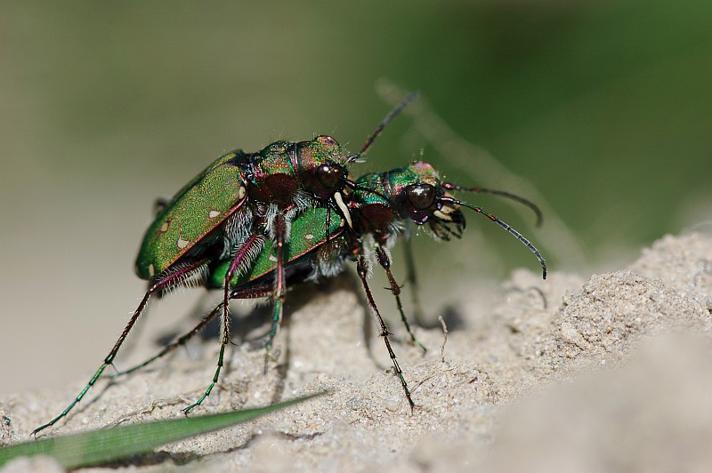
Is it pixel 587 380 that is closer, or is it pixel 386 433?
pixel 587 380

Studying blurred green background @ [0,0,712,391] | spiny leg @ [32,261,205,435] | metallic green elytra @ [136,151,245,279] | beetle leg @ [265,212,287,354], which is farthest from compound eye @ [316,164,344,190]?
blurred green background @ [0,0,712,391]

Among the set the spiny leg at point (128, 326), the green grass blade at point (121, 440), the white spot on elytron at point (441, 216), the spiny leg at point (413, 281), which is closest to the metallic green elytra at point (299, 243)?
the spiny leg at point (128, 326)

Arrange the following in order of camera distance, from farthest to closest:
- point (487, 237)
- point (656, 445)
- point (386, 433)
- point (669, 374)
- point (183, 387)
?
point (487, 237) → point (183, 387) → point (386, 433) → point (669, 374) → point (656, 445)

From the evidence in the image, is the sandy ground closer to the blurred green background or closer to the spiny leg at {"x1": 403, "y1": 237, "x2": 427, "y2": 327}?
the spiny leg at {"x1": 403, "y1": 237, "x2": 427, "y2": 327}

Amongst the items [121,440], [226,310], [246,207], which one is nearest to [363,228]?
[246,207]

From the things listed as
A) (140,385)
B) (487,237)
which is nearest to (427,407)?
(140,385)

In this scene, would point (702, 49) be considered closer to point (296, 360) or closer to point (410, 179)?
point (410, 179)
